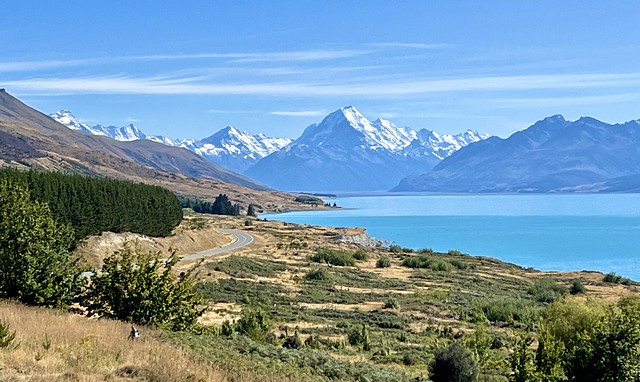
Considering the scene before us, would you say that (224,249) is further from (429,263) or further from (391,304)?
(391,304)

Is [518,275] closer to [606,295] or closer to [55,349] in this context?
[606,295]

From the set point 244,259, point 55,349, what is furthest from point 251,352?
point 244,259

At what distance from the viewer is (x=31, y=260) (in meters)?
19.6

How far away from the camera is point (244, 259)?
71938mm

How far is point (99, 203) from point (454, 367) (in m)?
57.9

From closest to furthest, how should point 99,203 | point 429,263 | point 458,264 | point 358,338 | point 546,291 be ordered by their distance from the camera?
1. point 358,338
2. point 546,291
3. point 99,203
4. point 429,263
5. point 458,264

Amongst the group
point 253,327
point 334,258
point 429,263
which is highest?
point 429,263

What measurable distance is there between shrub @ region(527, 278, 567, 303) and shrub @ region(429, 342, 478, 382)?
35946 mm

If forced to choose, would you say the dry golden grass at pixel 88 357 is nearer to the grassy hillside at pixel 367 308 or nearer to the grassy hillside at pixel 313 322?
the grassy hillside at pixel 313 322

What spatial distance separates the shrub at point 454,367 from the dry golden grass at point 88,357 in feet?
35.8

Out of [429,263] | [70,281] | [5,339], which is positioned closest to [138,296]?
[70,281]

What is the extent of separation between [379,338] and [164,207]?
6338cm

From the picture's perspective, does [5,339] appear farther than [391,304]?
No

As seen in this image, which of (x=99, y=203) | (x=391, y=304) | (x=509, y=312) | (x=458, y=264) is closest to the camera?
(x=509, y=312)
